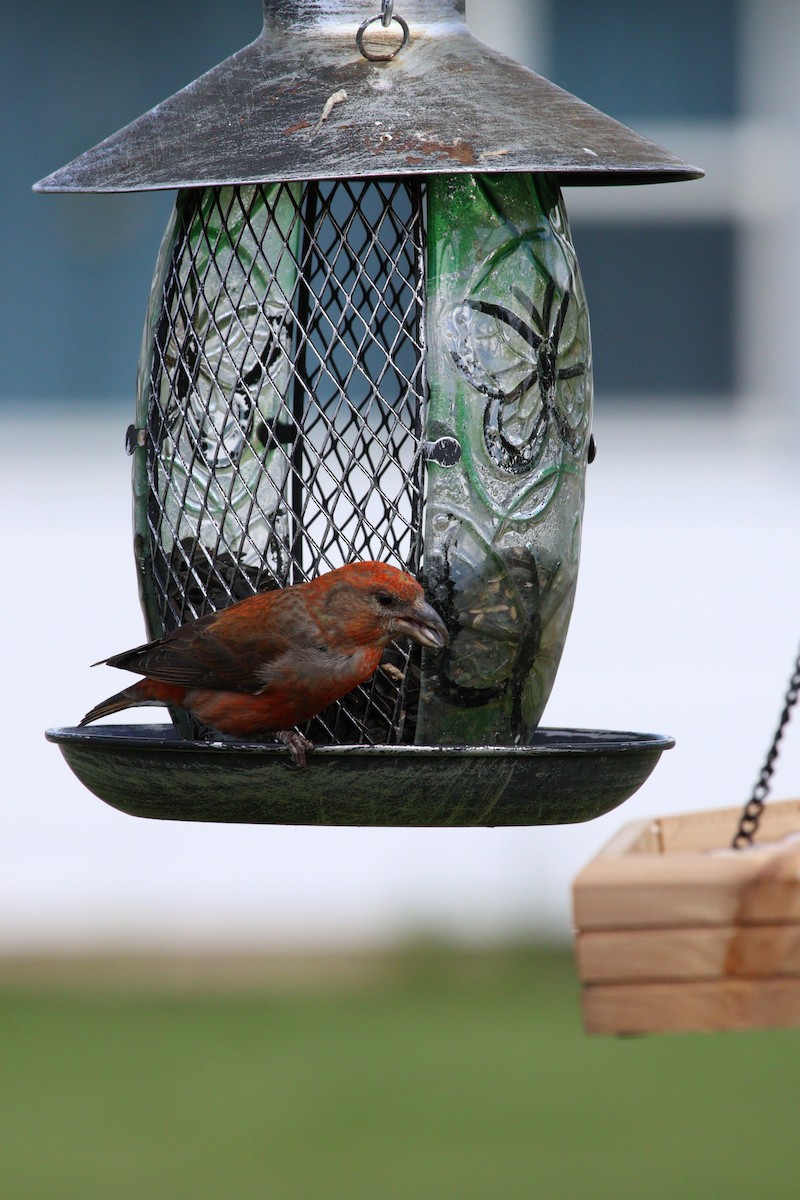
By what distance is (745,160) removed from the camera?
10086mm

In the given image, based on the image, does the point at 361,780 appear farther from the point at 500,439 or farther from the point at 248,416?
the point at 248,416

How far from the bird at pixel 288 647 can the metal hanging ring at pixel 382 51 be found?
101cm

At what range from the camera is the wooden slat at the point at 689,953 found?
3.64 m

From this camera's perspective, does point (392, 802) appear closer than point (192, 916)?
Yes

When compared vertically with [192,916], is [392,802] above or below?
above

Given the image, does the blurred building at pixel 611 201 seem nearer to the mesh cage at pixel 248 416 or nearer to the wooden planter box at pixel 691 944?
the mesh cage at pixel 248 416

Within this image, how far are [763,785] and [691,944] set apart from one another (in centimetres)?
62

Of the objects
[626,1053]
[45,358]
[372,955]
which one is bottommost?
[626,1053]

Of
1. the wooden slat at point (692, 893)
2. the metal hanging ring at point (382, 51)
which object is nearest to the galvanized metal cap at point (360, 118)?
the metal hanging ring at point (382, 51)

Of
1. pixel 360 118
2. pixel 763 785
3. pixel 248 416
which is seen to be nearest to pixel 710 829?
pixel 763 785

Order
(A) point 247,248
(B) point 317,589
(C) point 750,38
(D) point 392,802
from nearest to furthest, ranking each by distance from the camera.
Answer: (D) point 392,802 → (B) point 317,589 → (A) point 247,248 → (C) point 750,38

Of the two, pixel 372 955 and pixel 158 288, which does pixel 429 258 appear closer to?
pixel 158 288

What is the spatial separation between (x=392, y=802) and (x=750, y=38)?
7.65m

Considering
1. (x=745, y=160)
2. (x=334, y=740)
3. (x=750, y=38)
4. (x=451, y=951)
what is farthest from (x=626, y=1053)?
(x=334, y=740)
